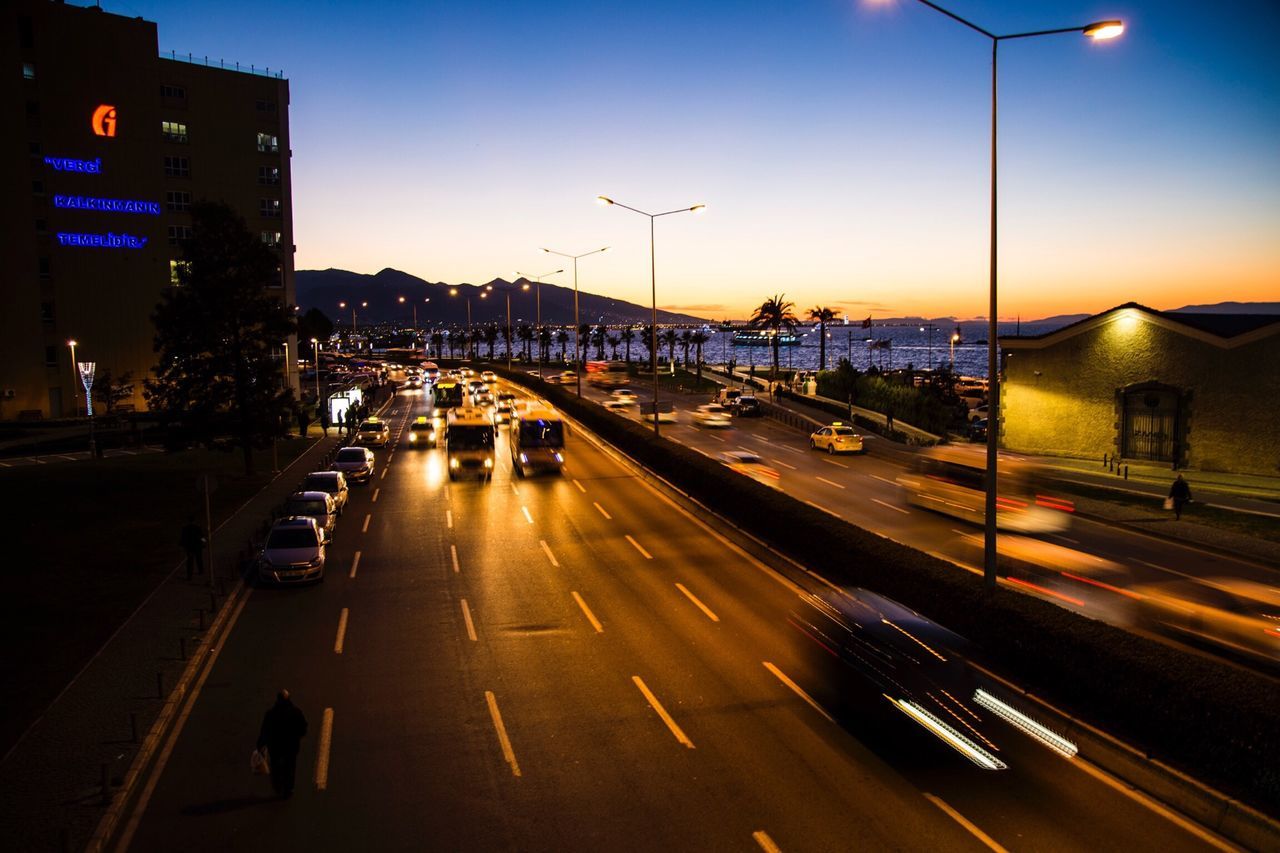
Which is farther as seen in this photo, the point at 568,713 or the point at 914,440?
the point at 914,440

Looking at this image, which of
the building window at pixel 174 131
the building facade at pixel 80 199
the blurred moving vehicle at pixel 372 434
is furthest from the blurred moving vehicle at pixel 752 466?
the building window at pixel 174 131

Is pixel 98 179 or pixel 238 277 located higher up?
pixel 98 179

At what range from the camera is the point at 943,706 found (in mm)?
11086

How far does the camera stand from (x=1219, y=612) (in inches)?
640

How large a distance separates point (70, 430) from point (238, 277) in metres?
30.4

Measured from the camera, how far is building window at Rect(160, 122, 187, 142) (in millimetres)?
67588

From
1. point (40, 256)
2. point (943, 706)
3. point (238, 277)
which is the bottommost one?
point (943, 706)

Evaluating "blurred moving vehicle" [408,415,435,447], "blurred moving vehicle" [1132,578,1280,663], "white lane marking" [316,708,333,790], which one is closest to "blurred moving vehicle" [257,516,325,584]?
"white lane marking" [316,708,333,790]

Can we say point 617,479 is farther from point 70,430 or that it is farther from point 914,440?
point 70,430

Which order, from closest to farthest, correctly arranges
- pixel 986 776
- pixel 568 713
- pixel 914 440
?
pixel 986 776 → pixel 568 713 → pixel 914 440

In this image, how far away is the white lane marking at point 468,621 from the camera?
16219 mm

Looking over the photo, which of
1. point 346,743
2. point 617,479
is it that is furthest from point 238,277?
point 346,743

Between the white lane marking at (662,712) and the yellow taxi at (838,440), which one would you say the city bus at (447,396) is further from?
the white lane marking at (662,712)

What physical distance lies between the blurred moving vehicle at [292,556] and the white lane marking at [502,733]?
848 centimetres
